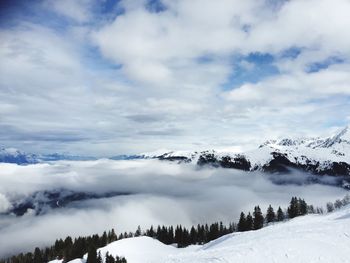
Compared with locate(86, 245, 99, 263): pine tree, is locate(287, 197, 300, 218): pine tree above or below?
above

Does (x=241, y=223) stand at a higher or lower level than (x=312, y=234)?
lower

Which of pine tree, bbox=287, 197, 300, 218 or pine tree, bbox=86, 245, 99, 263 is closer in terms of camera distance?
pine tree, bbox=86, 245, 99, 263

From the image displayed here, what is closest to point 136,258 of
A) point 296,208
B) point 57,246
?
point 57,246

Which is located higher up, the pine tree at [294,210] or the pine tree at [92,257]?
the pine tree at [294,210]

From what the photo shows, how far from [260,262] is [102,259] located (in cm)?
6120

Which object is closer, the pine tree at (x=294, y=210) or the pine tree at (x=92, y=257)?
the pine tree at (x=92, y=257)

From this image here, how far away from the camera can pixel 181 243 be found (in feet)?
450

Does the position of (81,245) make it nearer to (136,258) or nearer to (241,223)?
(136,258)

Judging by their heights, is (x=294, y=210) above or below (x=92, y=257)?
above

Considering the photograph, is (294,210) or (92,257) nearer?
(92,257)

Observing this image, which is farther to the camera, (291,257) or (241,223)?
(241,223)

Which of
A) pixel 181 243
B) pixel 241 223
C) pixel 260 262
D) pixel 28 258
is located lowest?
pixel 28 258

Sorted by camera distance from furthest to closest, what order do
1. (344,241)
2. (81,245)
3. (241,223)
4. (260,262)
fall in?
(241,223)
(81,245)
(344,241)
(260,262)

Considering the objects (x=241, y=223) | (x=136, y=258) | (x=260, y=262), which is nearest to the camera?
(x=260, y=262)
